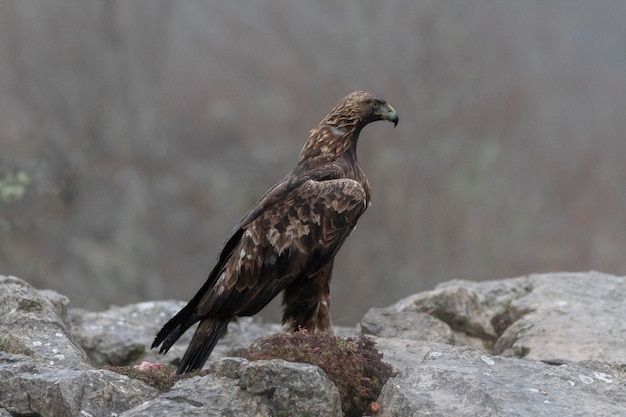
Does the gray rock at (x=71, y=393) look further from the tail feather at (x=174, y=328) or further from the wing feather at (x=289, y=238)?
the wing feather at (x=289, y=238)

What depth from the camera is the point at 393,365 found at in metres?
5.09

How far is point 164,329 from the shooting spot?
17.1ft

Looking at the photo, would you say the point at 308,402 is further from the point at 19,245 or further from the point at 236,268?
the point at 19,245

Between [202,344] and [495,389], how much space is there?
1817mm

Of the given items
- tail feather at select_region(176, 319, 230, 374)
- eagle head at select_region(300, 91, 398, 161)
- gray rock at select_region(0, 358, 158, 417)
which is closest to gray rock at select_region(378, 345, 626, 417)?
gray rock at select_region(0, 358, 158, 417)

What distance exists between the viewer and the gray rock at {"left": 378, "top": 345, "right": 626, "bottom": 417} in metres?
3.88

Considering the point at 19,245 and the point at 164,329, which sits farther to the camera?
the point at 19,245

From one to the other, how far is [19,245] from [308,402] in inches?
588

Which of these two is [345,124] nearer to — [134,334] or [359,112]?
[359,112]

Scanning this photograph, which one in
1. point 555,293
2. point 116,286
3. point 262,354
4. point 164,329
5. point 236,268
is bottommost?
point 262,354

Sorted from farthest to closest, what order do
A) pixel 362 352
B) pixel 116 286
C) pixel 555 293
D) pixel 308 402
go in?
1. pixel 116 286
2. pixel 555 293
3. pixel 362 352
4. pixel 308 402

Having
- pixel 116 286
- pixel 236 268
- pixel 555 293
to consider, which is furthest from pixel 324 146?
pixel 116 286

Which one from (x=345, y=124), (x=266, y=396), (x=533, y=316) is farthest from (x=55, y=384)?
(x=533, y=316)

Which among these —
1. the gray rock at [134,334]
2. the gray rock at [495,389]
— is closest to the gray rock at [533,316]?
the gray rock at [134,334]
